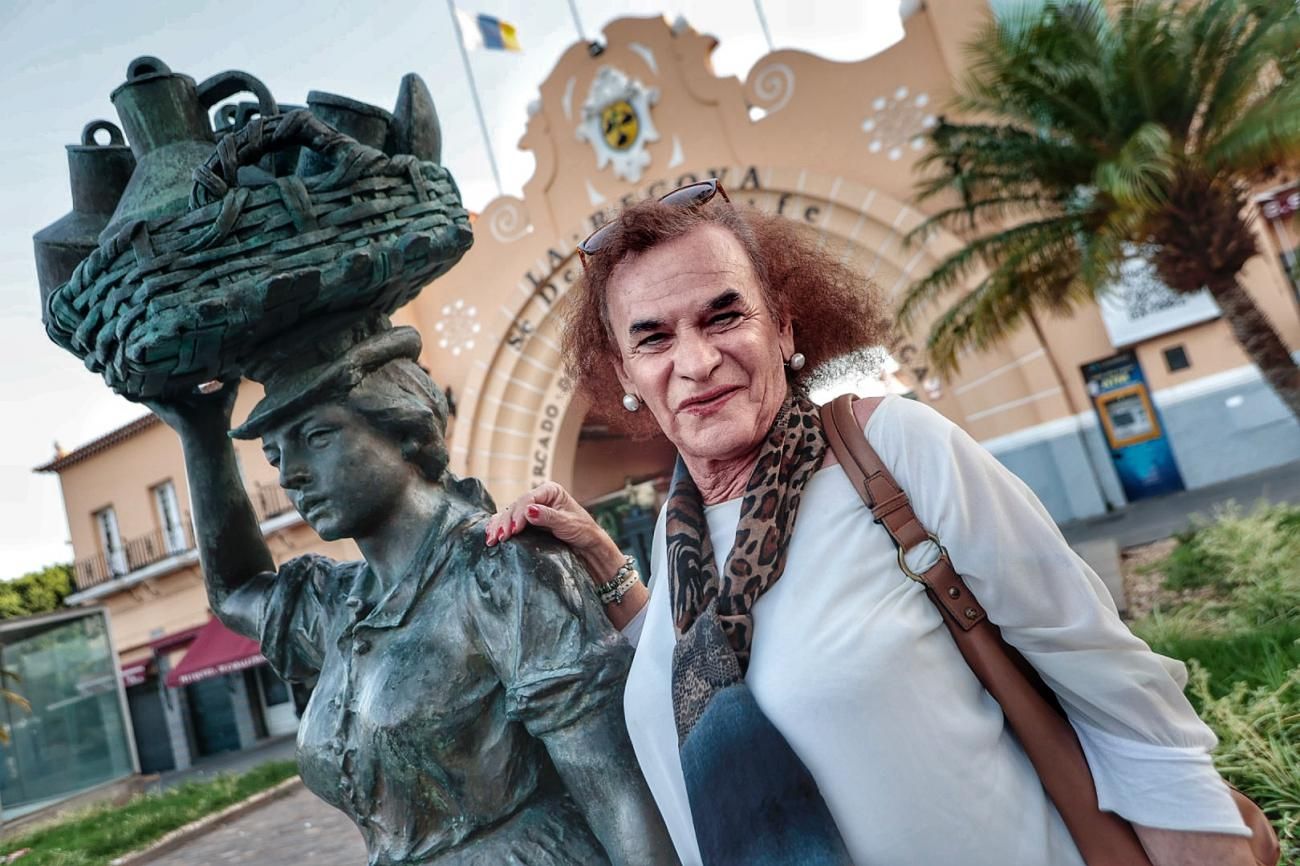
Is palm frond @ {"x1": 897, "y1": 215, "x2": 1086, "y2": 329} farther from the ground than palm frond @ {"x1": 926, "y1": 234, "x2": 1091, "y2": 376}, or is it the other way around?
palm frond @ {"x1": 897, "y1": 215, "x2": 1086, "y2": 329}

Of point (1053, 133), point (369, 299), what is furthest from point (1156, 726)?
point (1053, 133)

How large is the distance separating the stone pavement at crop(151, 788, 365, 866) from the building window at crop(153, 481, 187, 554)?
13.8 meters

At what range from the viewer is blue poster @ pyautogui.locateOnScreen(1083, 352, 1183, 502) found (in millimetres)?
13750

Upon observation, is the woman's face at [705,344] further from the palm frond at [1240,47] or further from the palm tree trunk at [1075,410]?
the palm tree trunk at [1075,410]

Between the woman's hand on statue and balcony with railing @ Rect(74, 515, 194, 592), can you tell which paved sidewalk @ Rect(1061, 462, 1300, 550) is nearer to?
the woman's hand on statue

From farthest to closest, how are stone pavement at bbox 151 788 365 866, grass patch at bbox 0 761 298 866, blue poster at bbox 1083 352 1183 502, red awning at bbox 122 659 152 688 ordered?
1. red awning at bbox 122 659 152 688
2. blue poster at bbox 1083 352 1183 502
3. grass patch at bbox 0 761 298 866
4. stone pavement at bbox 151 788 365 866

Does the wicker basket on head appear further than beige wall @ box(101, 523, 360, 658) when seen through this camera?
No

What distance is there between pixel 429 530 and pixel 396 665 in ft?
0.86

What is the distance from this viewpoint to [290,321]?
1574 millimetres

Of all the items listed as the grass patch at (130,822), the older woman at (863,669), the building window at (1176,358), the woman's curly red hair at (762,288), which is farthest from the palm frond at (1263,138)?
the grass patch at (130,822)

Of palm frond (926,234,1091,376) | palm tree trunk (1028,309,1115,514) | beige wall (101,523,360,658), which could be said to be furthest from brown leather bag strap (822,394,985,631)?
beige wall (101,523,360,658)

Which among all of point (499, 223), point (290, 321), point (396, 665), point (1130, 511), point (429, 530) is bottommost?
point (1130, 511)

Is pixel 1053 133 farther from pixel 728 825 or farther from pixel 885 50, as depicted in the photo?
pixel 728 825

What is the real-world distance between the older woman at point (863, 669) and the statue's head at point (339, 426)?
22.4 inches
